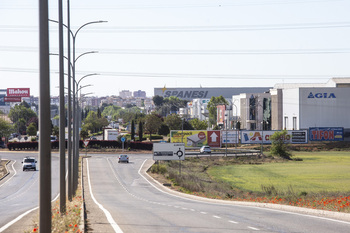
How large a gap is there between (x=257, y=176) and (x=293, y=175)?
4.46 meters

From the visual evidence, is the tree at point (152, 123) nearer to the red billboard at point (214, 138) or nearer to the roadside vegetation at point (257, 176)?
the red billboard at point (214, 138)

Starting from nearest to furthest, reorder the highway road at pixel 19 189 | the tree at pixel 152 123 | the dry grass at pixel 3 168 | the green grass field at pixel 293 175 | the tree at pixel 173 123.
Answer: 1. the highway road at pixel 19 189
2. the green grass field at pixel 293 175
3. the dry grass at pixel 3 168
4. the tree at pixel 152 123
5. the tree at pixel 173 123

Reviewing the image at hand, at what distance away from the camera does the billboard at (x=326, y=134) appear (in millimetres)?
113562

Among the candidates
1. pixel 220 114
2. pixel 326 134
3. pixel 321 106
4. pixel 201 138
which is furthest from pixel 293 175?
pixel 220 114

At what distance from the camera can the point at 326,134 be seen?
115 metres

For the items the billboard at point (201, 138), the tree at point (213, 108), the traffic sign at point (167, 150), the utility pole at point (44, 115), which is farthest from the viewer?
the tree at point (213, 108)

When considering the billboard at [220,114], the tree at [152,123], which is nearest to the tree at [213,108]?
the billboard at [220,114]

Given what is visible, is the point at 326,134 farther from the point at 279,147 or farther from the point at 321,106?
the point at 279,147

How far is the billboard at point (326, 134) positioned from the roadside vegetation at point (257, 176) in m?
15.1

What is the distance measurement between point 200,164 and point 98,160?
16.5m

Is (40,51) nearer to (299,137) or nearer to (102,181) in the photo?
(102,181)

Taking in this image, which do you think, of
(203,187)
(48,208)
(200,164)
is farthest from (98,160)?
(48,208)

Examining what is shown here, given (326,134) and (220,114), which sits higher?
(220,114)

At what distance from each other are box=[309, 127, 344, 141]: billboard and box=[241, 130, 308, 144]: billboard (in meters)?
2.99
